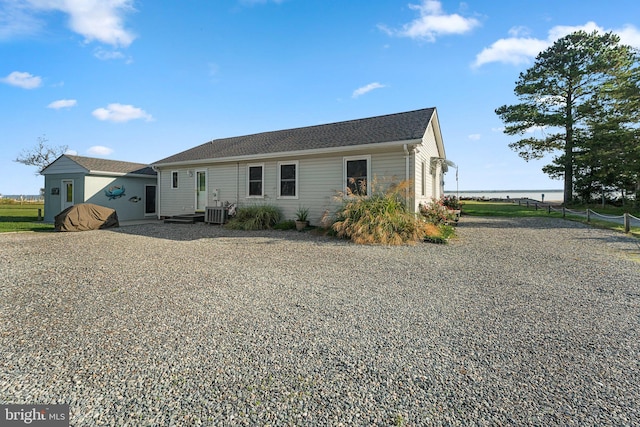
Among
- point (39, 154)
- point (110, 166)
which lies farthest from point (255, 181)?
point (39, 154)


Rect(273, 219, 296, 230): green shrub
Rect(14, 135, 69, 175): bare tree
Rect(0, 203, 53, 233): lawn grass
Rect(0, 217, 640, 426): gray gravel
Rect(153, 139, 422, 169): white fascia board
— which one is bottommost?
Rect(0, 217, 640, 426): gray gravel

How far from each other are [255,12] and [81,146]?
31.9m

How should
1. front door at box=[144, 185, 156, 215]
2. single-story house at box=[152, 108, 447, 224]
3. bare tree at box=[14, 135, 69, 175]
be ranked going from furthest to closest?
bare tree at box=[14, 135, 69, 175]
front door at box=[144, 185, 156, 215]
single-story house at box=[152, 108, 447, 224]

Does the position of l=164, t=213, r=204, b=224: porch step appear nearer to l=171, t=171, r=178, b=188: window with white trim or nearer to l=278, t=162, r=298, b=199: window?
l=171, t=171, r=178, b=188: window with white trim

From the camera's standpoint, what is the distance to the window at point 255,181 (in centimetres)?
1288

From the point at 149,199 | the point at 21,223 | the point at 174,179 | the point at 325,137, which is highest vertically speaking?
the point at 325,137

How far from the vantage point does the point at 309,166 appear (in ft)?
38.6

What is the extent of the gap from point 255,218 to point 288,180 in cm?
212

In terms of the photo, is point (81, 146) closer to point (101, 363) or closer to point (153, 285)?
point (153, 285)

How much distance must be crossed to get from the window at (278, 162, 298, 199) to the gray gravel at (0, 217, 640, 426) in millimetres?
6680

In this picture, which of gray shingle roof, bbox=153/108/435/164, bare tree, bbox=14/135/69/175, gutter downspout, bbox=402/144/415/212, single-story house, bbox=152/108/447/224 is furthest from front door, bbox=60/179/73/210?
bare tree, bbox=14/135/69/175

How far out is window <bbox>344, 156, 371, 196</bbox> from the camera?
1063cm

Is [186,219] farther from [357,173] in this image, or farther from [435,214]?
[435,214]

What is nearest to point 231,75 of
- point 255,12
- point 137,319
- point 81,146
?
point 255,12
